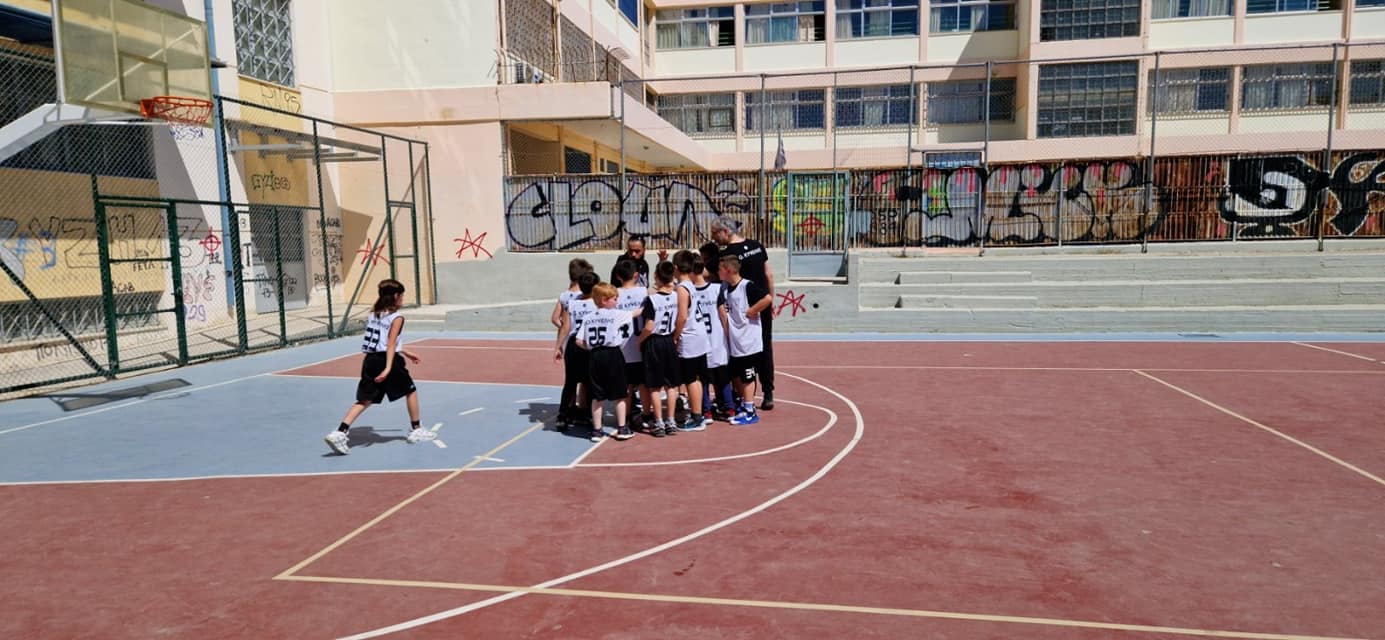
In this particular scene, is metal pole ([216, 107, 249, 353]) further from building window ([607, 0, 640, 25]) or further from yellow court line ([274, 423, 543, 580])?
building window ([607, 0, 640, 25])

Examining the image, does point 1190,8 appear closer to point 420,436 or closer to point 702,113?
point 702,113

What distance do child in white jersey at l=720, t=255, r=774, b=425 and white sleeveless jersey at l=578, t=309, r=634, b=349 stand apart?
4.13 ft

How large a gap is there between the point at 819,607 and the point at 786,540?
0.91 meters

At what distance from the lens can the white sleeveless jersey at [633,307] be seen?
7707mm

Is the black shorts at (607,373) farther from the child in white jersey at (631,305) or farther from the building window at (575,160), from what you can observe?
the building window at (575,160)

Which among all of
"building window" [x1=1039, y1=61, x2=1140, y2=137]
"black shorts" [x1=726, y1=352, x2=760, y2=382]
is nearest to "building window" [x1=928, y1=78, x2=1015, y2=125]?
"building window" [x1=1039, y1=61, x2=1140, y2=137]

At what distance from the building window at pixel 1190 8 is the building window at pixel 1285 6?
845 mm

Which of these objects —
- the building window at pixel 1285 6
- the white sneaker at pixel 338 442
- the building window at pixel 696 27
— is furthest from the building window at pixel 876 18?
the white sneaker at pixel 338 442

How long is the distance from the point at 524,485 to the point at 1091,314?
13.0m

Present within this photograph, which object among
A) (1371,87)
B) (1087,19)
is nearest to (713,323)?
(1087,19)

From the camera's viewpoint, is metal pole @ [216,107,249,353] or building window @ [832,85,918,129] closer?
metal pole @ [216,107,249,353]

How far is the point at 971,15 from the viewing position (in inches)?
1296

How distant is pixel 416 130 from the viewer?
20000mm

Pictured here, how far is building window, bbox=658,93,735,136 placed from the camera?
34625 mm
